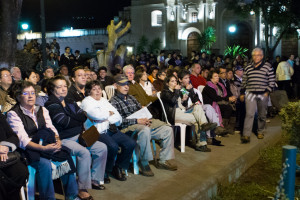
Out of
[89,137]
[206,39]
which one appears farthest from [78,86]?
[206,39]

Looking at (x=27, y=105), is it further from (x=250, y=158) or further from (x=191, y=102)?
(x=250, y=158)

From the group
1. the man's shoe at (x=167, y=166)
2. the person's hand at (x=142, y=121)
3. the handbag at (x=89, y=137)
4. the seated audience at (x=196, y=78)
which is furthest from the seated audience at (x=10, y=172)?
the seated audience at (x=196, y=78)

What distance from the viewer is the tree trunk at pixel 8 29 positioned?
9.85 m

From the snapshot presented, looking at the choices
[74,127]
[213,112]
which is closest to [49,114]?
[74,127]

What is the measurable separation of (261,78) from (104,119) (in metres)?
3.95

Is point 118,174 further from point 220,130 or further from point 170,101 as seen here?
point 220,130

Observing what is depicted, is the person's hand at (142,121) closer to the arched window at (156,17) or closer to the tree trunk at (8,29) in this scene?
the tree trunk at (8,29)

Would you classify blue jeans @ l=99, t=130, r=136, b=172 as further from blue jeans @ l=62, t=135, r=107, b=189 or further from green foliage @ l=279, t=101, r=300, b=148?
green foliage @ l=279, t=101, r=300, b=148

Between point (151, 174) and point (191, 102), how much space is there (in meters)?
2.33

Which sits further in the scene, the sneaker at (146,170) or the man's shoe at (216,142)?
the man's shoe at (216,142)

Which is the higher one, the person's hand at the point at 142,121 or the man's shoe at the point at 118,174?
the person's hand at the point at 142,121

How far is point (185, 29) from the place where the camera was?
136 feet

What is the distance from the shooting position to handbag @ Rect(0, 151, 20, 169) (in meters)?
3.99

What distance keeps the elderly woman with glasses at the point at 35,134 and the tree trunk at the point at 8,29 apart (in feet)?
19.0
